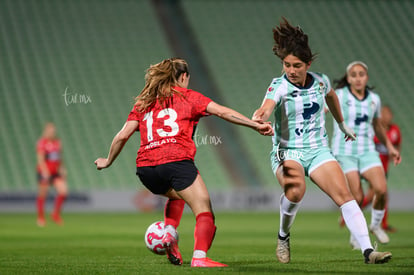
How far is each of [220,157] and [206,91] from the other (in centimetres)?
245

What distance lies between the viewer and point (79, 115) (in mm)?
22859

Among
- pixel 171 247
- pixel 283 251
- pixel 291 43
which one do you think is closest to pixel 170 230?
pixel 171 247

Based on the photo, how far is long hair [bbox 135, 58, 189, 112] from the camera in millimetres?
6391

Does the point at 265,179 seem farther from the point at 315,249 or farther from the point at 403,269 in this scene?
the point at 403,269

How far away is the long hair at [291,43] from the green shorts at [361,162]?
2.42 meters

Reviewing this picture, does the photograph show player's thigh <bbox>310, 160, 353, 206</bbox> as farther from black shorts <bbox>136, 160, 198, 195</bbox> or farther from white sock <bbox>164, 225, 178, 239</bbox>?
white sock <bbox>164, 225, 178, 239</bbox>

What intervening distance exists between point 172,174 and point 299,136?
1337 millimetres

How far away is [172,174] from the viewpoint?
244 inches

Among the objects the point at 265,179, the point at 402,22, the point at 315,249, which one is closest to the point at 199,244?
the point at 315,249

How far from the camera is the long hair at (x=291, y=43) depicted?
6543 millimetres

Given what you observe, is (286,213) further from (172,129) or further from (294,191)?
(172,129)

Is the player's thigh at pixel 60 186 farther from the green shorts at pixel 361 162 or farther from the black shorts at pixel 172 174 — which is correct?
the black shorts at pixel 172 174

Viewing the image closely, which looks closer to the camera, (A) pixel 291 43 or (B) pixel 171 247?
(B) pixel 171 247

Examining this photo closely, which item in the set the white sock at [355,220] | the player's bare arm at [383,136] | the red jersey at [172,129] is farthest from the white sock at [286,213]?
the player's bare arm at [383,136]
